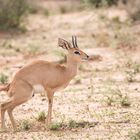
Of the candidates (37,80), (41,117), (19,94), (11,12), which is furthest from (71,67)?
(11,12)

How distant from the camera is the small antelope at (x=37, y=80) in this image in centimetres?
959

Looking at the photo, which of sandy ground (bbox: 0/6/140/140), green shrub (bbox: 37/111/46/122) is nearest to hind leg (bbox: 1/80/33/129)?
sandy ground (bbox: 0/6/140/140)

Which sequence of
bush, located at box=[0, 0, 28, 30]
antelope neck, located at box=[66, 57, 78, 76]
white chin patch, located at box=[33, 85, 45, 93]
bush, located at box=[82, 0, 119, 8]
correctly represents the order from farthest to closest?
bush, located at box=[0, 0, 28, 30] < bush, located at box=[82, 0, 119, 8] < antelope neck, located at box=[66, 57, 78, 76] < white chin patch, located at box=[33, 85, 45, 93]

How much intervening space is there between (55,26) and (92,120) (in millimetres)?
14791

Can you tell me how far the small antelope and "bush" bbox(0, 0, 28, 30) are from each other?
13.5 meters

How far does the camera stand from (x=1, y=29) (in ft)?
77.2

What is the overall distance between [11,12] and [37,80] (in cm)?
1410

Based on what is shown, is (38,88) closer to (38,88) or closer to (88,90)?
(38,88)

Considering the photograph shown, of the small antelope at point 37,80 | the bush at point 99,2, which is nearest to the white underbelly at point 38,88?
the small antelope at point 37,80

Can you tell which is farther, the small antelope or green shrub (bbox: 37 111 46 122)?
green shrub (bbox: 37 111 46 122)

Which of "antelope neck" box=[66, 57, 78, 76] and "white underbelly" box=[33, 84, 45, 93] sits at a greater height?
"antelope neck" box=[66, 57, 78, 76]

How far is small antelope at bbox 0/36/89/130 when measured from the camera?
31.4ft

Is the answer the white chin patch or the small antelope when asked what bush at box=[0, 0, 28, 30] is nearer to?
the small antelope

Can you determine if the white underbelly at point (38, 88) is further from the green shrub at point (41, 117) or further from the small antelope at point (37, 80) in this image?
the green shrub at point (41, 117)
